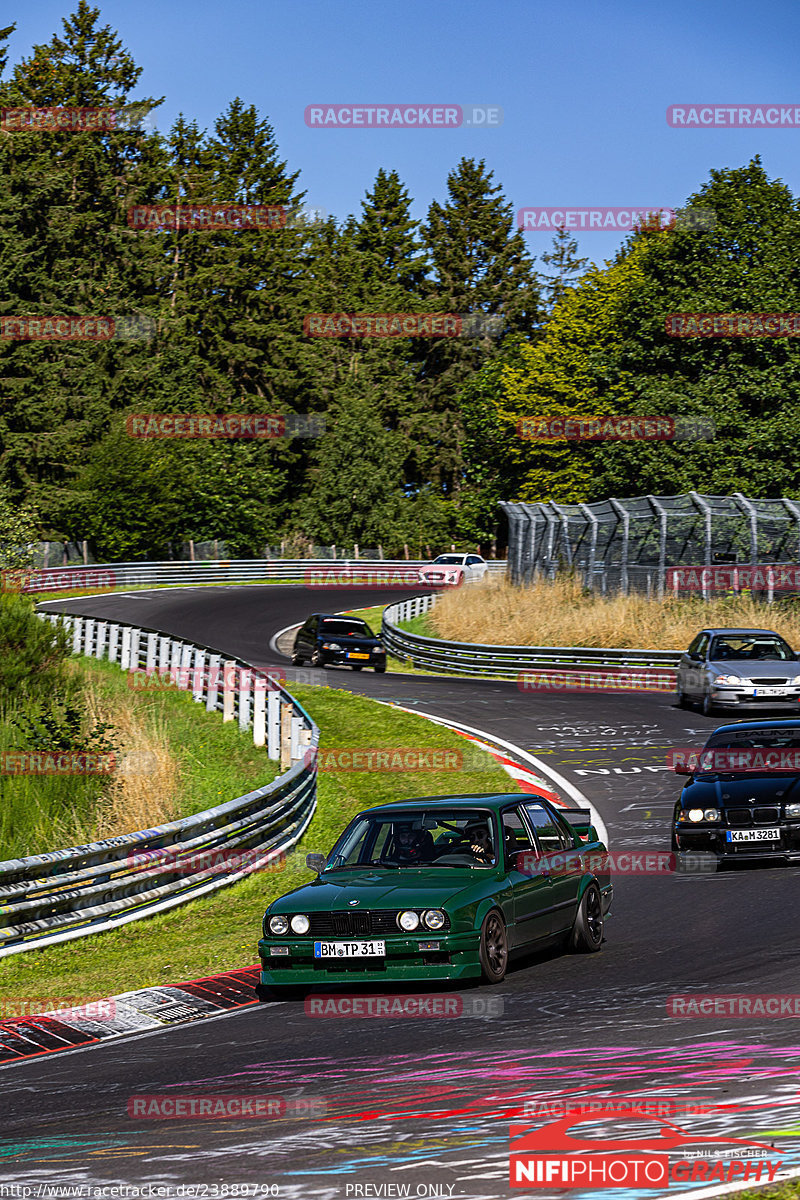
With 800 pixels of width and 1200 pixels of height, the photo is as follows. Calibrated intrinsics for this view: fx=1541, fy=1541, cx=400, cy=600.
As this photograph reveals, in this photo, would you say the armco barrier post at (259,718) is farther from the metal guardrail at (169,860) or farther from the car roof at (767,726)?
the car roof at (767,726)

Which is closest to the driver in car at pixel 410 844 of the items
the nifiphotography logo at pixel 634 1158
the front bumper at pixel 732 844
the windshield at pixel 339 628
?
the nifiphotography logo at pixel 634 1158

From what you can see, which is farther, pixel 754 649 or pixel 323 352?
pixel 323 352

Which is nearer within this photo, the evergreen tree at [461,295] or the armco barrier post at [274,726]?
the armco barrier post at [274,726]

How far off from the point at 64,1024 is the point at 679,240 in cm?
5117

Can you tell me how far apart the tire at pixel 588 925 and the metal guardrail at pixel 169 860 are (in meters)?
4.06

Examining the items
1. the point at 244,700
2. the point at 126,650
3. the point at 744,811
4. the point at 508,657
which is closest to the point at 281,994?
the point at 744,811

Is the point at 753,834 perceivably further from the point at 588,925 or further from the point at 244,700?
the point at 244,700

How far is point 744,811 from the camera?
15.0m

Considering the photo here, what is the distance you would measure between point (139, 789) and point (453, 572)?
48.7 meters

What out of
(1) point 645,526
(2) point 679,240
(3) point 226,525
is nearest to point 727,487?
(2) point 679,240

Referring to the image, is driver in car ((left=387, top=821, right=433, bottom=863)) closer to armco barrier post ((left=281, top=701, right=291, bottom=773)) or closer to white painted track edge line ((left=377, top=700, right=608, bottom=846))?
white painted track edge line ((left=377, top=700, right=608, bottom=846))

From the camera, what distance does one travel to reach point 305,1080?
776cm

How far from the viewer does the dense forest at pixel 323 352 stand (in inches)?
2237

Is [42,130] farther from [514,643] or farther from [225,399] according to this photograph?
[514,643]
